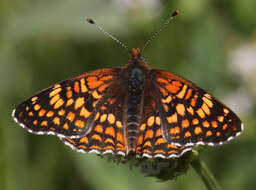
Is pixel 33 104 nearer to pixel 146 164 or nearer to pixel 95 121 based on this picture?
pixel 95 121

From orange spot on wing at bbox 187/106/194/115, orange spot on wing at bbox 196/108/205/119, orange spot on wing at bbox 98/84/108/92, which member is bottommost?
orange spot on wing at bbox 196/108/205/119

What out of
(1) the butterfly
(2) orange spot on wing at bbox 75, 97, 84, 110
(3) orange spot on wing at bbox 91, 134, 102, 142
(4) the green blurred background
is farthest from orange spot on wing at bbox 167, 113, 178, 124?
(4) the green blurred background

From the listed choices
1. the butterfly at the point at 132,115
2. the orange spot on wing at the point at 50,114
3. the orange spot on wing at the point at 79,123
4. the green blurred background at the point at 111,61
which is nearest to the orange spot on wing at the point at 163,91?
the butterfly at the point at 132,115

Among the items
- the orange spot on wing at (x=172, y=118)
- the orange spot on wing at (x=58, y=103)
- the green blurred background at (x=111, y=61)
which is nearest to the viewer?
the orange spot on wing at (x=172, y=118)

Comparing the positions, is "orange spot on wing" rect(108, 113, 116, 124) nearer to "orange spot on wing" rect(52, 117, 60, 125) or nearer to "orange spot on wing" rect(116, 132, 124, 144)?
"orange spot on wing" rect(116, 132, 124, 144)

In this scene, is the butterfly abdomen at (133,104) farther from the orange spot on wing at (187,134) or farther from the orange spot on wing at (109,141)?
A: the orange spot on wing at (187,134)

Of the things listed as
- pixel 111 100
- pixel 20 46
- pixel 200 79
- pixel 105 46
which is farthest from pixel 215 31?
pixel 111 100
